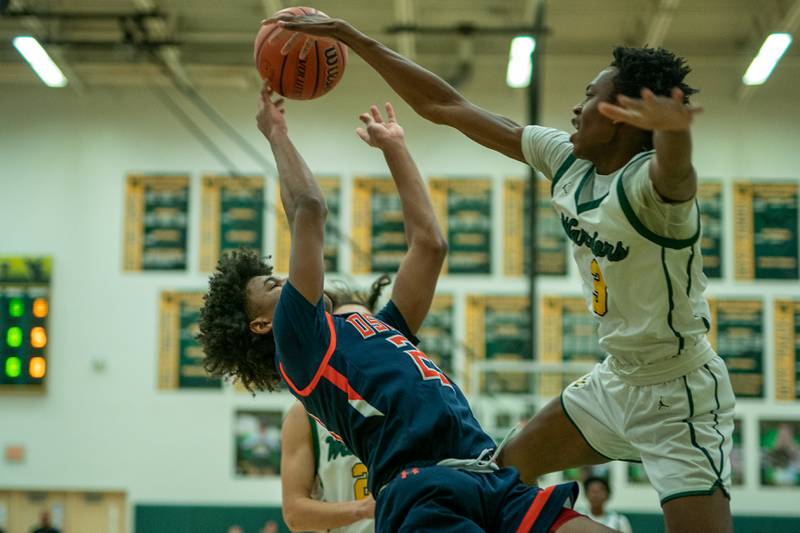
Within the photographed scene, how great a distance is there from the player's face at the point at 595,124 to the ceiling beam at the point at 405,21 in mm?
9949

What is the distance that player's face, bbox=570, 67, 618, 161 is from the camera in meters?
3.54

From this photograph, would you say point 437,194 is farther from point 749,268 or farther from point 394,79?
point 394,79

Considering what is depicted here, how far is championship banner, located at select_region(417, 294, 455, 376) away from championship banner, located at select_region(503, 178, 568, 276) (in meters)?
1.01

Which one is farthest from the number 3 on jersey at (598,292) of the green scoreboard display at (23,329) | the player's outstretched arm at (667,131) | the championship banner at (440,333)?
the green scoreboard display at (23,329)

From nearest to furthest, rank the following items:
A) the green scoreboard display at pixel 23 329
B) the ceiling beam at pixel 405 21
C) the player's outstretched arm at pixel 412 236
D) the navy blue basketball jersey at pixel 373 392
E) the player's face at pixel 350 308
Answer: the navy blue basketball jersey at pixel 373 392 → the player's outstretched arm at pixel 412 236 → the player's face at pixel 350 308 → the ceiling beam at pixel 405 21 → the green scoreboard display at pixel 23 329

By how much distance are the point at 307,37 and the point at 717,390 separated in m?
2.21

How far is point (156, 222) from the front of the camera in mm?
14695

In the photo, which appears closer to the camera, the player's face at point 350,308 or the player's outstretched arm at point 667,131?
the player's outstretched arm at point 667,131

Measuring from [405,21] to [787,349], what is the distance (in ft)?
22.8

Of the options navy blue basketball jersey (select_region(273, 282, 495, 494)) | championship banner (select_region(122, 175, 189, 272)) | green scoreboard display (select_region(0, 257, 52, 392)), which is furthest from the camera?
championship banner (select_region(122, 175, 189, 272))

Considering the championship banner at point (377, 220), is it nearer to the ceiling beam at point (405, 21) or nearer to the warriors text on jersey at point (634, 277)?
the ceiling beam at point (405, 21)

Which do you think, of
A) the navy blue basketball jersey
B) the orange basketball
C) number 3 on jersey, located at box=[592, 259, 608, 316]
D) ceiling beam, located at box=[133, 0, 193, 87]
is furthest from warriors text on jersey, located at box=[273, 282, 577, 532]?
ceiling beam, located at box=[133, 0, 193, 87]

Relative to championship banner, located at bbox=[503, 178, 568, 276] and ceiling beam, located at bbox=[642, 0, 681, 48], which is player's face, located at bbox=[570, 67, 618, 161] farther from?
championship banner, located at bbox=[503, 178, 568, 276]

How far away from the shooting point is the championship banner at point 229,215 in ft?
48.0
